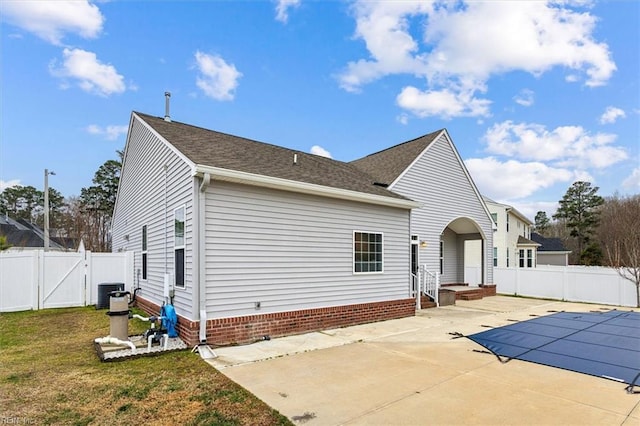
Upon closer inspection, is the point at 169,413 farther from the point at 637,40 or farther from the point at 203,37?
the point at 637,40

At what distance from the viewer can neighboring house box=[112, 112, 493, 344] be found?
684 cm

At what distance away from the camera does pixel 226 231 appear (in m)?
7.02

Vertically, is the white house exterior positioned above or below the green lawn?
above

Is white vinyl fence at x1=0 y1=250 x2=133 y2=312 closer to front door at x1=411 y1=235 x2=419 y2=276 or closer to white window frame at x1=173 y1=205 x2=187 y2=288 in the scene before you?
white window frame at x1=173 y1=205 x2=187 y2=288

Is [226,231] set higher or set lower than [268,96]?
lower

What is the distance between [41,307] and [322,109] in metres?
14.2

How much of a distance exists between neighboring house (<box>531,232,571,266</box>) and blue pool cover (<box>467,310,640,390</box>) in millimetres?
26123

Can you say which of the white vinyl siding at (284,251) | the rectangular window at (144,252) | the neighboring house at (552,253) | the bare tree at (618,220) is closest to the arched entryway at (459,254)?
the white vinyl siding at (284,251)

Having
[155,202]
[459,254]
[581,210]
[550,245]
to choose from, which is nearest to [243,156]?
[155,202]

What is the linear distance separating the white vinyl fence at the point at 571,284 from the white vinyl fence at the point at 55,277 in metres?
16.6

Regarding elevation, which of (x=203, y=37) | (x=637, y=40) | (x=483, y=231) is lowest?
(x=483, y=231)

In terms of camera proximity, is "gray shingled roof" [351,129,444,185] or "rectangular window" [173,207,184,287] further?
"gray shingled roof" [351,129,444,185]

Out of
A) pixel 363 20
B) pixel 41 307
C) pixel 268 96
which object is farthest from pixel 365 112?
pixel 41 307

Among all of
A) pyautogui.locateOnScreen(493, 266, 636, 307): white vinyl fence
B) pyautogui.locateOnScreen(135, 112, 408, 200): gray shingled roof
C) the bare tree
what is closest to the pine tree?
the bare tree
